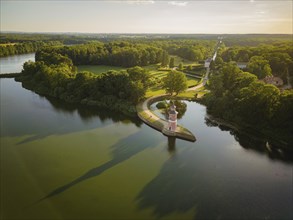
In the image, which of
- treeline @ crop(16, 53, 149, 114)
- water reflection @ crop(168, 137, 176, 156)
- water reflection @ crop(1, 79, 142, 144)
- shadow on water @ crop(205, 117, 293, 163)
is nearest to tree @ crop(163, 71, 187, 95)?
treeline @ crop(16, 53, 149, 114)

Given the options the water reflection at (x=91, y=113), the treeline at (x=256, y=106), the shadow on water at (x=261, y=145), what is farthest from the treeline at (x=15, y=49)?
the shadow on water at (x=261, y=145)

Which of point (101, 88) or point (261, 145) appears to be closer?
point (261, 145)

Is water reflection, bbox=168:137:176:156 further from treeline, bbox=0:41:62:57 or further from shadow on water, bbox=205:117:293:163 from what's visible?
treeline, bbox=0:41:62:57

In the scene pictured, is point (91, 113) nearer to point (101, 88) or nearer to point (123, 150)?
point (101, 88)

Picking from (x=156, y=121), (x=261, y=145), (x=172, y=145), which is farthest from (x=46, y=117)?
(x=261, y=145)

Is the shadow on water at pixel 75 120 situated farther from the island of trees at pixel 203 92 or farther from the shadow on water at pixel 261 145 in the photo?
the shadow on water at pixel 261 145

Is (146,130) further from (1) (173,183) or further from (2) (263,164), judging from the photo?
(2) (263,164)
